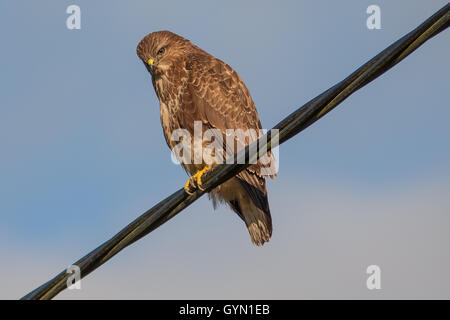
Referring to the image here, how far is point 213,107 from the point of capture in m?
7.17

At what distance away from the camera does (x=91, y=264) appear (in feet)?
13.6

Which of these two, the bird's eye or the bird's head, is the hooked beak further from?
the bird's eye

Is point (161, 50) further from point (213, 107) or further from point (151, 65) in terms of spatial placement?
point (213, 107)

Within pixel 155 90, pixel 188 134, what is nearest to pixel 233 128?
pixel 188 134

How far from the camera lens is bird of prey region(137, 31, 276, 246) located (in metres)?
7.11

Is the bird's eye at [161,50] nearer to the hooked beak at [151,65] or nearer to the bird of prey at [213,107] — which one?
the bird of prey at [213,107]

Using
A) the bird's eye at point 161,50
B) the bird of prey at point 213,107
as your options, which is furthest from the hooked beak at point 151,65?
the bird's eye at point 161,50

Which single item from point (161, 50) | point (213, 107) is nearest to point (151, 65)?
point (161, 50)

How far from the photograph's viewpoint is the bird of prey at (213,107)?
23.3 ft

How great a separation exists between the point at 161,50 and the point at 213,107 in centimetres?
115

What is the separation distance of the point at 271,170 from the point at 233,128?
1.84ft

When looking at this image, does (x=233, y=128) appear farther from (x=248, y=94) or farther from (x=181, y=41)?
(x=181, y=41)

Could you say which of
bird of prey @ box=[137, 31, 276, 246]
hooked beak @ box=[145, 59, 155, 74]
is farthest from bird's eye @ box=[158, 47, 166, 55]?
hooked beak @ box=[145, 59, 155, 74]
